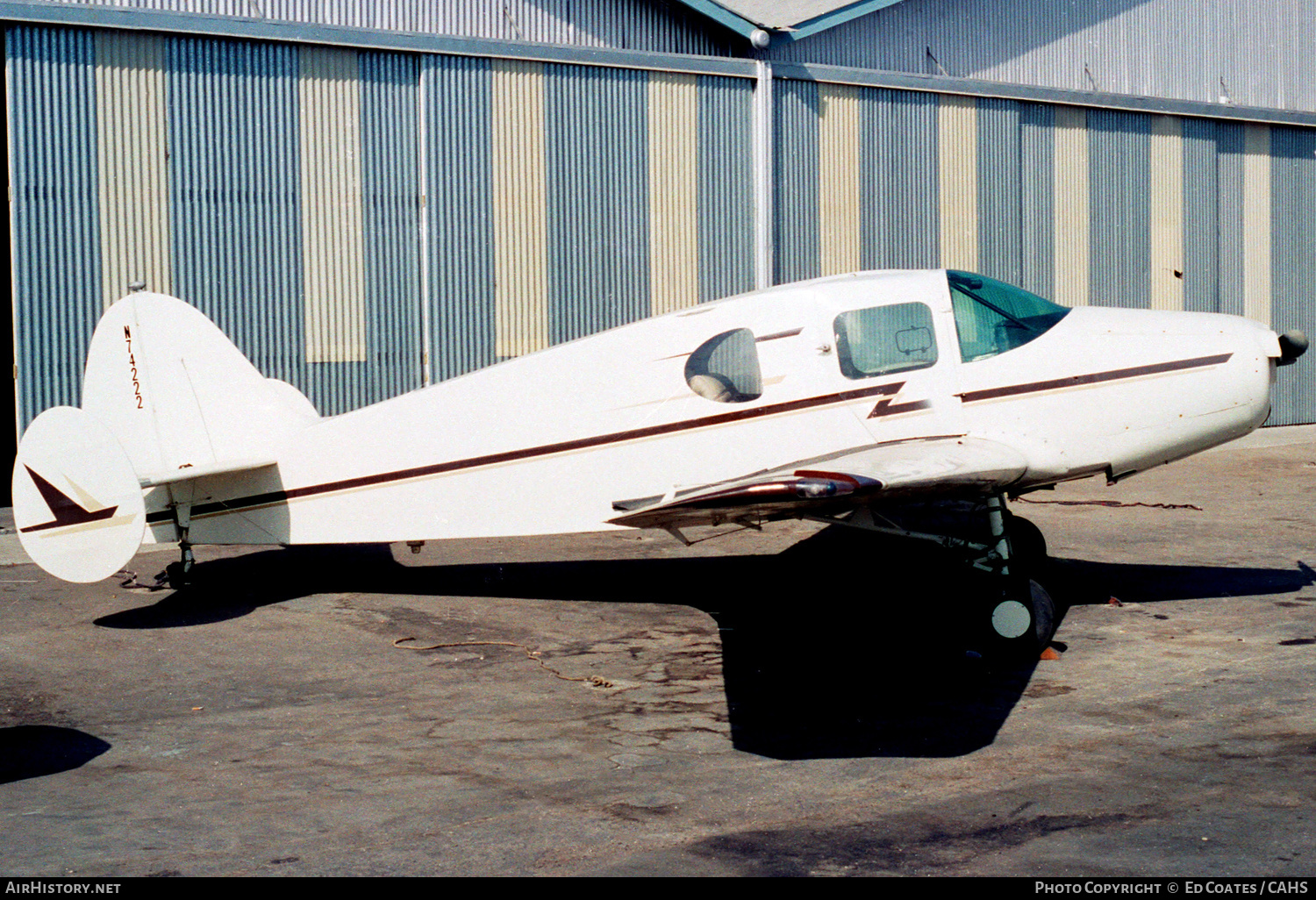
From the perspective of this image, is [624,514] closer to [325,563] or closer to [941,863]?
[941,863]

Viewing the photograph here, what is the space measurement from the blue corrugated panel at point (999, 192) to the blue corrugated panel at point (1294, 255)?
6002 millimetres

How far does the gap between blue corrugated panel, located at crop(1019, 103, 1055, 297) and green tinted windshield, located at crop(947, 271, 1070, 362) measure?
10868 mm

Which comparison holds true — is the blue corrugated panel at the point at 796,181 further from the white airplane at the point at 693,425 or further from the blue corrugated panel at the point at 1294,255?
the blue corrugated panel at the point at 1294,255

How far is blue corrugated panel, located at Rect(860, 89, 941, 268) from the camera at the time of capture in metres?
17.9

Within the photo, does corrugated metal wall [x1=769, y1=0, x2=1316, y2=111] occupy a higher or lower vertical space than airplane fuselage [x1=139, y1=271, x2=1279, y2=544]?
higher

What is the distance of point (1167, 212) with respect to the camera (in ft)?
67.8

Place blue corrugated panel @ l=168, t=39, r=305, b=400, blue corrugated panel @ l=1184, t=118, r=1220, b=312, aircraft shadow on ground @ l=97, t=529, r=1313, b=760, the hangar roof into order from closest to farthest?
aircraft shadow on ground @ l=97, t=529, r=1313, b=760
blue corrugated panel @ l=168, t=39, r=305, b=400
the hangar roof
blue corrugated panel @ l=1184, t=118, r=1220, b=312

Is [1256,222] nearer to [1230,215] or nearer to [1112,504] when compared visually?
[1230,215]

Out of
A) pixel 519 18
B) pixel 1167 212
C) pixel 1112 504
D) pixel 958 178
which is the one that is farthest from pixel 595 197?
pixel 1167 212

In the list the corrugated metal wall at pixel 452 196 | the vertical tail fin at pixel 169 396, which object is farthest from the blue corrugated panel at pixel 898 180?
the vertical tail fin at pixel 169 396

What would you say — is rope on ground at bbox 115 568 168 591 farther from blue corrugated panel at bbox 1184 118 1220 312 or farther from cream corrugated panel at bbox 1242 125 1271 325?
cream corrugated panel at bbox 1242 125 1271 325

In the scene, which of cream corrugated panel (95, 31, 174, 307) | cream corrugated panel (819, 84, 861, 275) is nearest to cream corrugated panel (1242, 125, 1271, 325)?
cream corrugated panel (819, 84, 861, 275)

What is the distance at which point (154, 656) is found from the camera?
8.44 meters
